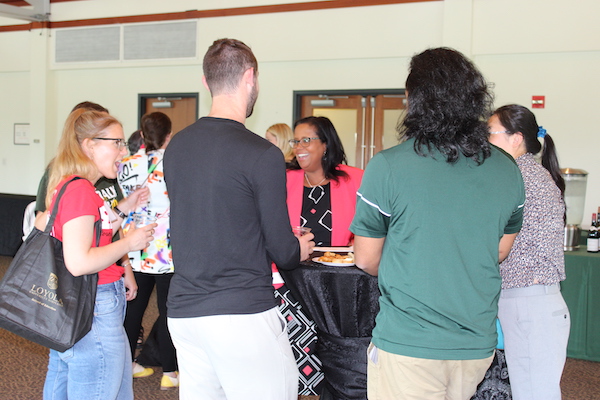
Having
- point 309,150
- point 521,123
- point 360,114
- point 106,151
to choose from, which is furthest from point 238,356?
point 360,114

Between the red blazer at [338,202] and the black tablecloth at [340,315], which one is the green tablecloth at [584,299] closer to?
the red blazer at [338,202]

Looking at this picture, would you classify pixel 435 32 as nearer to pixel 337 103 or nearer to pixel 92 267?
pixel 337 103

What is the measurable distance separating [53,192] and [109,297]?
40 cm

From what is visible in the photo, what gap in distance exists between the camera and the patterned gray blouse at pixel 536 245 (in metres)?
1.84

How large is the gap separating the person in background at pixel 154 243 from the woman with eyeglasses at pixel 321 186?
0.71 metres

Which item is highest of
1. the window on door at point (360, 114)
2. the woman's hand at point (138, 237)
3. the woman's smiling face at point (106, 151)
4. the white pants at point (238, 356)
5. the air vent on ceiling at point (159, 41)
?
the air vent on ceiling at point (159, 41)

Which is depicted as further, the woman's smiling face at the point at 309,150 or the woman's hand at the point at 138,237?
the woman's smiling face at the point at 309,150

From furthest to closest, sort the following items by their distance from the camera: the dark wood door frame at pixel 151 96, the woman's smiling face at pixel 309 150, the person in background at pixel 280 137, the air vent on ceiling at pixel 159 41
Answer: the dark wood door frame at pixel 151 96, the air vent on ceiling at pixel 159 41, the person in background at pixel 280 137, the woman's smiling face at pixel 309 150

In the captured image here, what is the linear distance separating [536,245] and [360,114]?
19.5 feet

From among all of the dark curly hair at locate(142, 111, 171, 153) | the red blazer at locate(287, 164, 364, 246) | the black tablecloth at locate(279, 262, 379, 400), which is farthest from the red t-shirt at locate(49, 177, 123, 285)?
the dark curly hair at locate(142, 111, 171, 153)

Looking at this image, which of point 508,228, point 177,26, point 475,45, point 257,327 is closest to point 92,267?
point 257,327

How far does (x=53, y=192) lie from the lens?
1850 mm

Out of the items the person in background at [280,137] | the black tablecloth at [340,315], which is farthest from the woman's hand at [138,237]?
the person in background at [280,137]

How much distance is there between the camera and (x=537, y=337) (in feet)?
6.02
